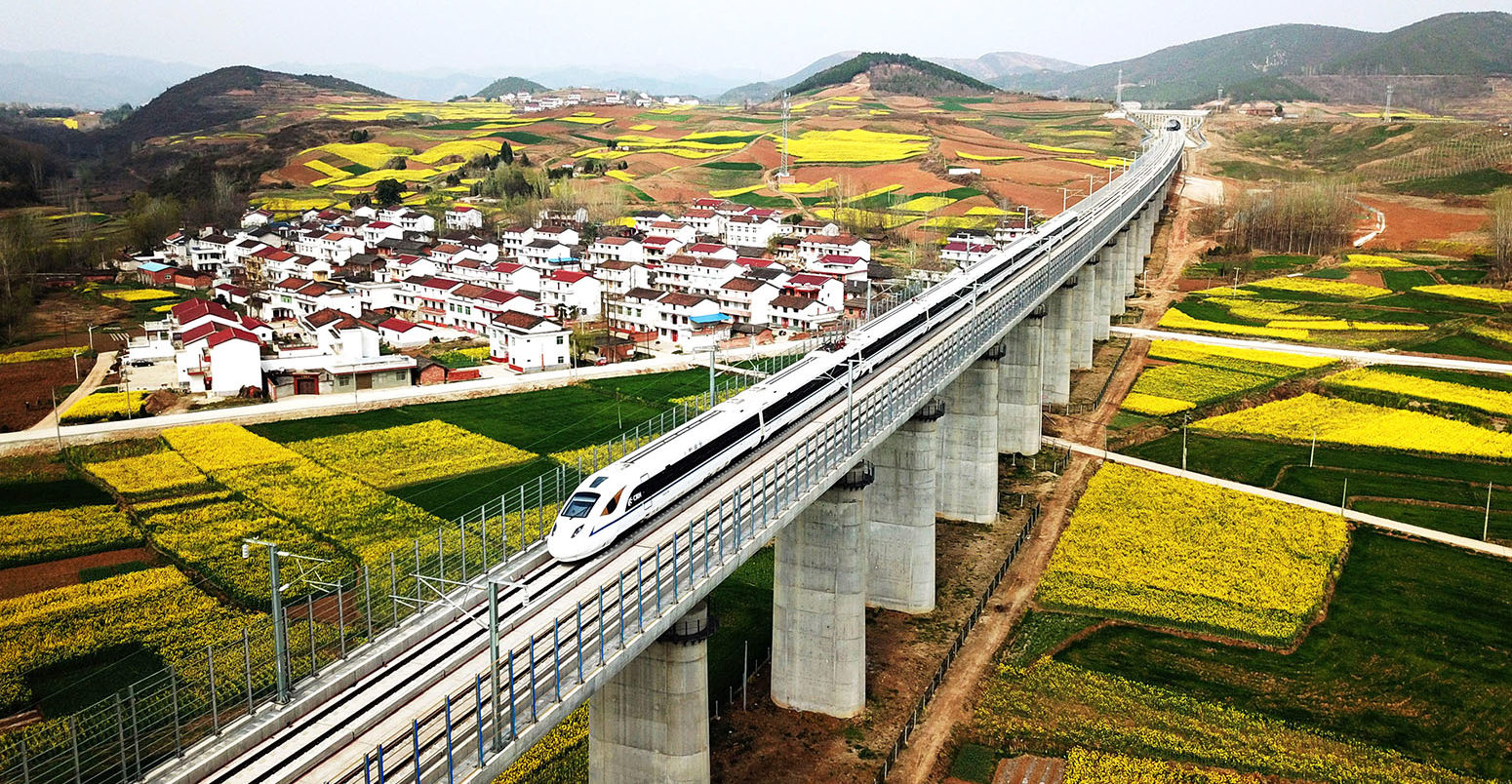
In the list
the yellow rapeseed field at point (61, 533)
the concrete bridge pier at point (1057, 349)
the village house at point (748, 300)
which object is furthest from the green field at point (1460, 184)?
the yellow rapeseed field at point (61, 533)

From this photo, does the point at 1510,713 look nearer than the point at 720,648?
Yes

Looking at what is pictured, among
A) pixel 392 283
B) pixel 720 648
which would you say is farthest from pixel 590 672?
pixel 392 283

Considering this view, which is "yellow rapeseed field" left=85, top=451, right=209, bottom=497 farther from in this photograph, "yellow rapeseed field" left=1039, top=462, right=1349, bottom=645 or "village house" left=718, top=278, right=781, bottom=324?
"village house" left=718, top=278, right=781, bottom=324

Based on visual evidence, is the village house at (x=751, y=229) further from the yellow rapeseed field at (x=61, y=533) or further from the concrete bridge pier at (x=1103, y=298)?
the yellow rapeseed field at (x=61, y=533)

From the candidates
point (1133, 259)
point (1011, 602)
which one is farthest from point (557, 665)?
point (1133, 259)

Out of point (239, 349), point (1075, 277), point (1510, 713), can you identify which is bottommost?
point (1510, 713)

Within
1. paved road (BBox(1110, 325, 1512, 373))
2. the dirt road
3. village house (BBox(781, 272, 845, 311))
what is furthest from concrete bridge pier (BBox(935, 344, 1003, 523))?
village house (BBox(781, 272, 845, 311))

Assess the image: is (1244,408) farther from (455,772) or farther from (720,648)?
(455,772)

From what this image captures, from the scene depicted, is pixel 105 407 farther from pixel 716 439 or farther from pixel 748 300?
pixel 716 439
